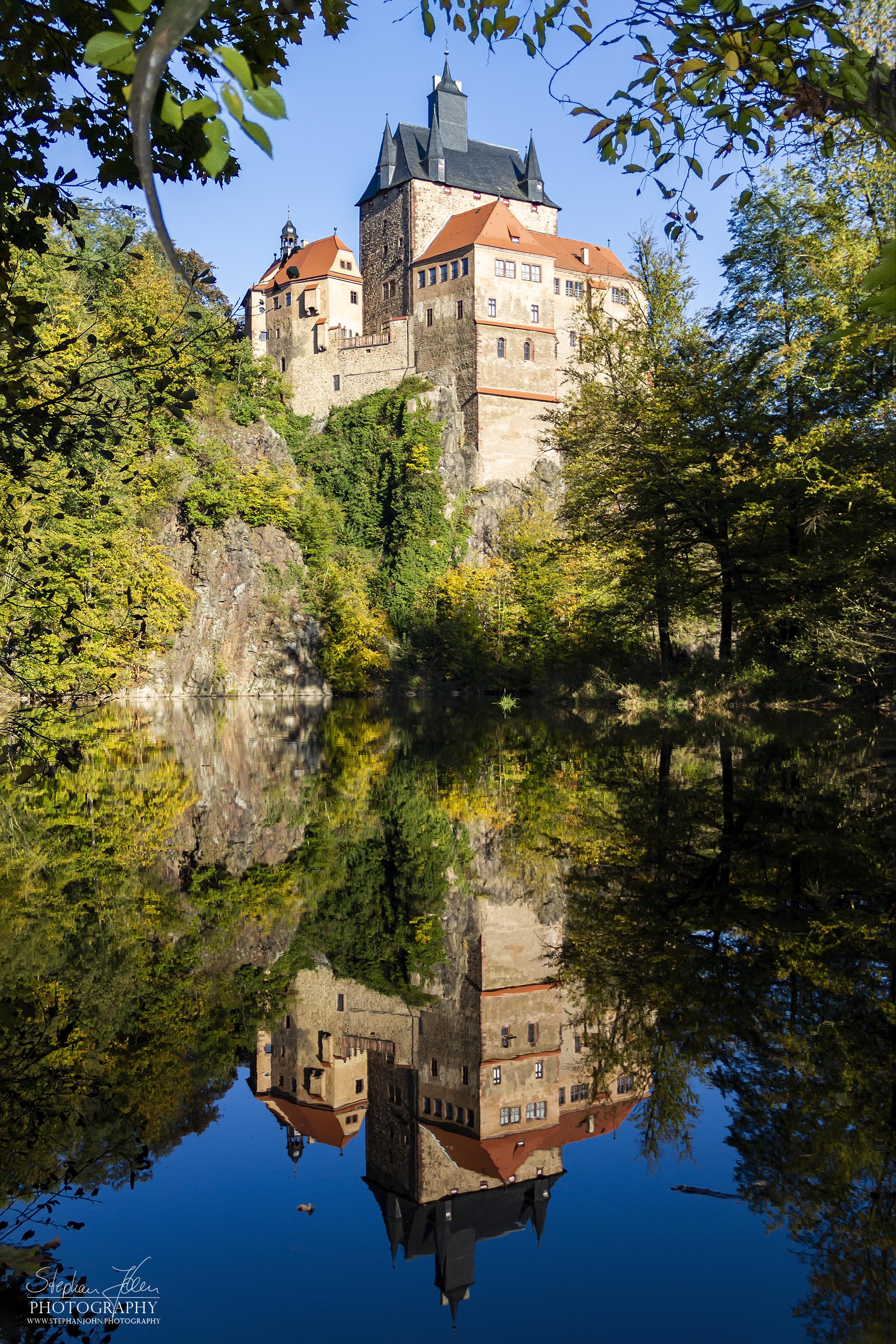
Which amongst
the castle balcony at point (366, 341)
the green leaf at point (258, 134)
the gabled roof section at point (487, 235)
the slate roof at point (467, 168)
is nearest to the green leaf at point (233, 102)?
the green leaf at point (258, 134)

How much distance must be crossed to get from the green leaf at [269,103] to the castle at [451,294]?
53738 millimetres

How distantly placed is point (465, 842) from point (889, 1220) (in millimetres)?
5852

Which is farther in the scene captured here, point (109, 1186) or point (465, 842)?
point (465, 842)

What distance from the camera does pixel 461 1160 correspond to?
3.81m

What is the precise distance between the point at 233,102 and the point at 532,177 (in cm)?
7064

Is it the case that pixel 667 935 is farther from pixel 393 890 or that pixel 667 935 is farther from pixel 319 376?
pixel 319 376

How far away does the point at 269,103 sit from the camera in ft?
5.71

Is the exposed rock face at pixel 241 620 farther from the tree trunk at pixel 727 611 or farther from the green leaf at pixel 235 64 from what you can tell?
the green leaf at pixel 235 64

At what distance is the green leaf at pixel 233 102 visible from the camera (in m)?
1.73

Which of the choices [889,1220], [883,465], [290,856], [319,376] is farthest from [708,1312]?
[319,376]

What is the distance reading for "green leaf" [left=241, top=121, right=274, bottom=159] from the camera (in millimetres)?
1725

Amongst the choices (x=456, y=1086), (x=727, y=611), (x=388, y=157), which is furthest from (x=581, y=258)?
(x=456, y=1086)

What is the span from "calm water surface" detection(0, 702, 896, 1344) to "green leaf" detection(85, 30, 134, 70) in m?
2.79

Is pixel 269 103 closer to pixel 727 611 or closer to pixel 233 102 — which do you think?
pixel 233 102
